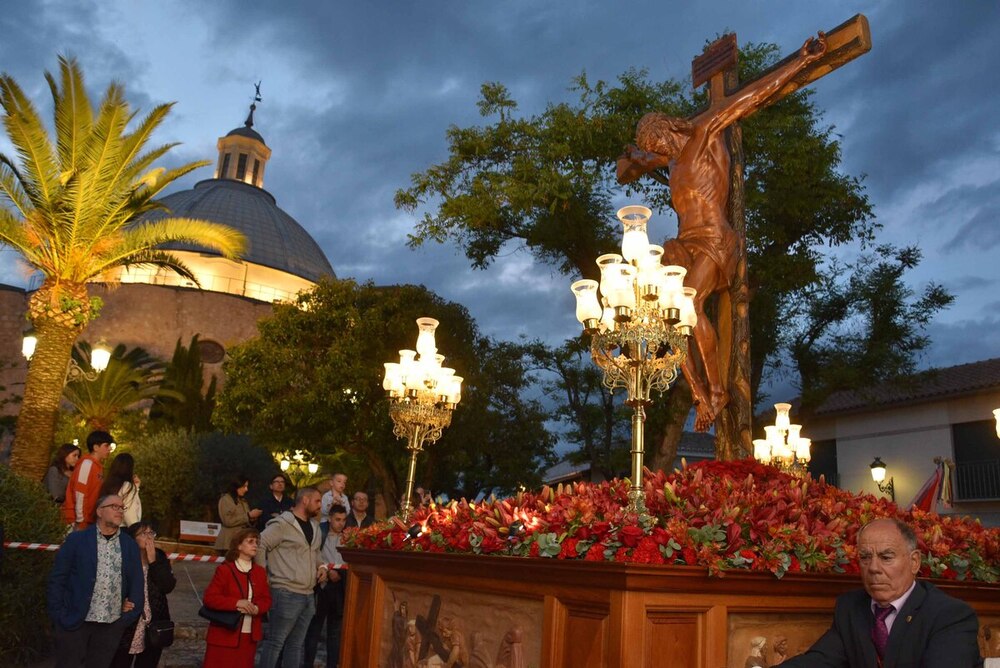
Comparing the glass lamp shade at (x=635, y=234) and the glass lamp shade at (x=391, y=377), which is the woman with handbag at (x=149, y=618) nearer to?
the glass lamp shade at (x=391, y=377)

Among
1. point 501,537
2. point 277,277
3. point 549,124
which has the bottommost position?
point 501,537

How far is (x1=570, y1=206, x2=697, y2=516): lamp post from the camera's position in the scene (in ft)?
18.2

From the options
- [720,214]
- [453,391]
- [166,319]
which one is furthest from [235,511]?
[166,319]

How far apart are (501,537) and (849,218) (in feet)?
40.2

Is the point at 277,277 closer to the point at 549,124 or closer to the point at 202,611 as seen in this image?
the point at 549,124

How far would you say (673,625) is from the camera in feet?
11.7

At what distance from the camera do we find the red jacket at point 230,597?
5.80 meters

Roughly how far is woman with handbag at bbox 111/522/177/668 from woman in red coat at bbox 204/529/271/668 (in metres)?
0.32

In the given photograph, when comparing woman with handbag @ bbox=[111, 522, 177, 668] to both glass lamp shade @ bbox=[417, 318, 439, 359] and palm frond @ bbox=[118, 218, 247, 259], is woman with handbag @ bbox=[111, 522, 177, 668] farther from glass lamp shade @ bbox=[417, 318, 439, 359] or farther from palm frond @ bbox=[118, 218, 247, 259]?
palm frond @ bbox=[118, 218, 247, 259]

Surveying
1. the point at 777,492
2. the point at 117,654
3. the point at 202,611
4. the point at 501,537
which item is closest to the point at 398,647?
the point at 501,537

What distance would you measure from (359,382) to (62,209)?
10.1 m

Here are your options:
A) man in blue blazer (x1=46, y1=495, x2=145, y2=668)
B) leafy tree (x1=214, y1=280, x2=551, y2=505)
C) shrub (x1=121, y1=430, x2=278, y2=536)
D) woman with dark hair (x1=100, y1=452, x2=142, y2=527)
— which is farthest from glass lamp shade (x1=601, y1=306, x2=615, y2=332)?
shrub (x1=121, y1=430, x2=278, y2=536)

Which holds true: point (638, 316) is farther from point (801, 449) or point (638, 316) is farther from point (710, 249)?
point (801, 449)

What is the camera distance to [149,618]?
5809mm
